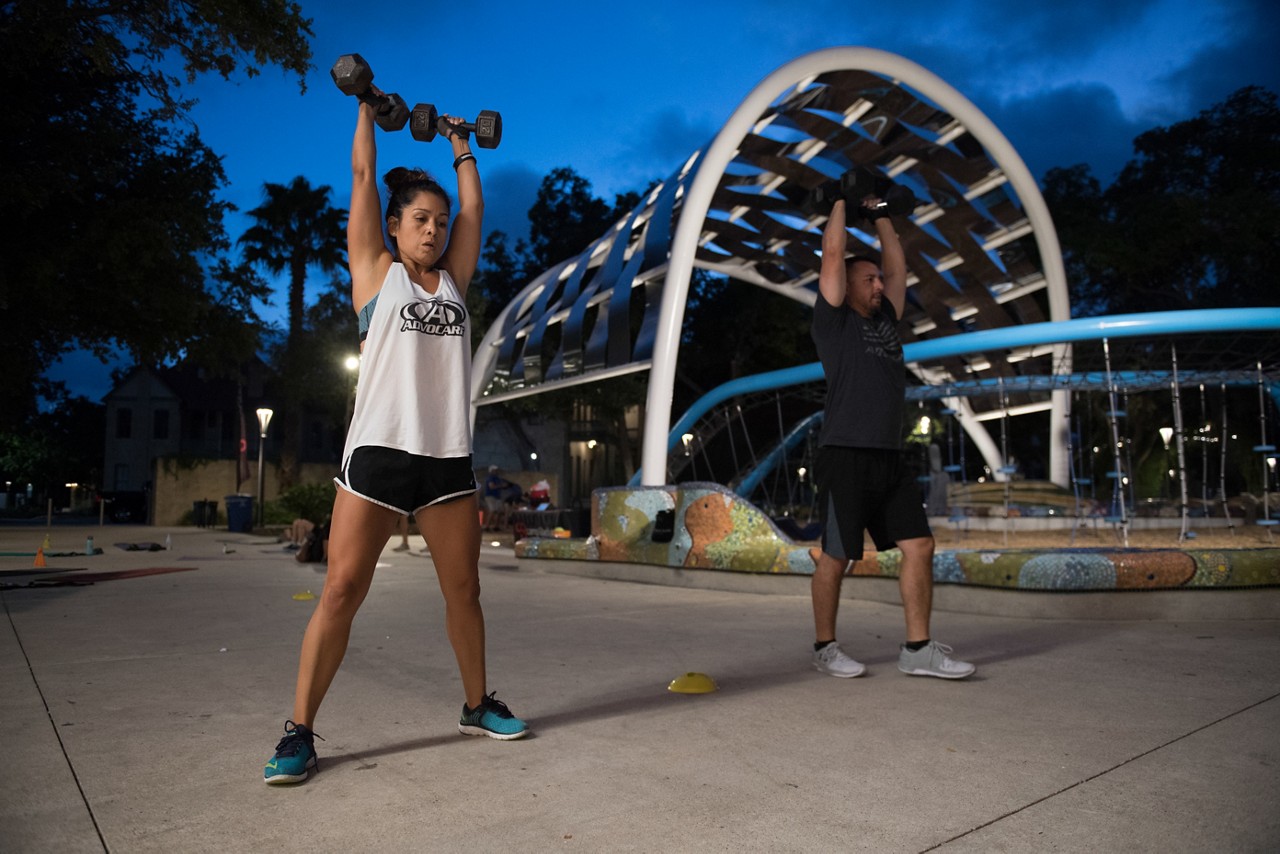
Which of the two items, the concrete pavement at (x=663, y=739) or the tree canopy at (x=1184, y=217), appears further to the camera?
the tree canopy at (x=1184, y=217)

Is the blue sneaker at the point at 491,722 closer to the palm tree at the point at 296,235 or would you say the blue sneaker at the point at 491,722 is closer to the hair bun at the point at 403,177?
the hair bun at the point at 403,177

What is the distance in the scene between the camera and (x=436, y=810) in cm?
235

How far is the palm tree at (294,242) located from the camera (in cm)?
3284

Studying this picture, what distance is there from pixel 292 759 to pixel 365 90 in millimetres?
2038

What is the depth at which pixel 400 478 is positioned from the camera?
2875mm

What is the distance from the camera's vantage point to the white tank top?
289 centimetres

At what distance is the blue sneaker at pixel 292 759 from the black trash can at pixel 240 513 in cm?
2325

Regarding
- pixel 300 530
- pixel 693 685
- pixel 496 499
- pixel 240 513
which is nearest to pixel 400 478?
pixel 693 685

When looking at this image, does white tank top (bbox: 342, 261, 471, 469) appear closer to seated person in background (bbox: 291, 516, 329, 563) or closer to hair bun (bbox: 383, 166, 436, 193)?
hair bun (bbox: 383, 166, 436, 193)

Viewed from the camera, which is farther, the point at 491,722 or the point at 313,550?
the point at 313,550

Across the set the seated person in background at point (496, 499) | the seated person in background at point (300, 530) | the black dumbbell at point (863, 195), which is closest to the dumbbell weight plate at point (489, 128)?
the black dumbbell at point (863, 195)

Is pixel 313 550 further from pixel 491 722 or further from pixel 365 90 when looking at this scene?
pixel 365 90

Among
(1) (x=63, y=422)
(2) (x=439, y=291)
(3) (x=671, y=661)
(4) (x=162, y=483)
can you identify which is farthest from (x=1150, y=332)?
(1) (x=63, y=422)

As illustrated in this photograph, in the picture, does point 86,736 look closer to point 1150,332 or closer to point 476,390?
point 1150,332
